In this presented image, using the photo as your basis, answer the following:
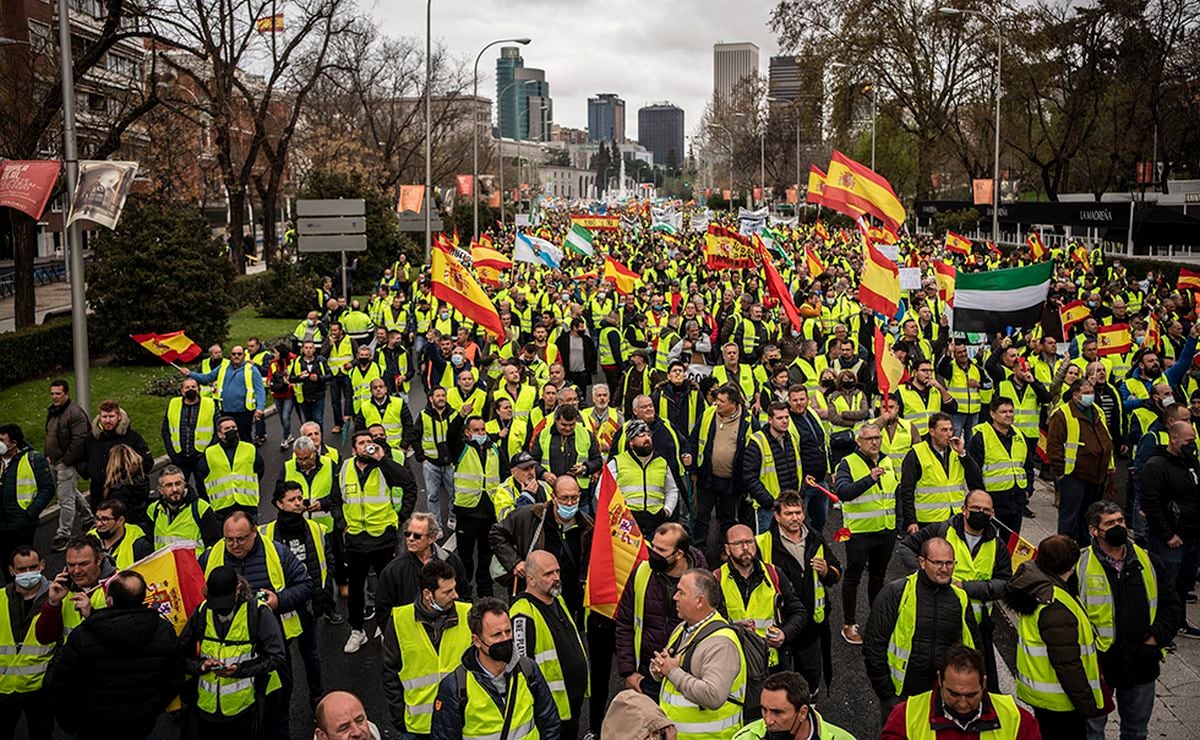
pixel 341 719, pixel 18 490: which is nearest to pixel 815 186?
pixel 18 490

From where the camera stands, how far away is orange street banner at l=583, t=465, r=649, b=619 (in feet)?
20.9

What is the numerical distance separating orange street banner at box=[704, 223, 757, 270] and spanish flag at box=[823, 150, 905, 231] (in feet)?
20.2

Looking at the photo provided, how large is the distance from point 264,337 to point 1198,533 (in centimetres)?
2356

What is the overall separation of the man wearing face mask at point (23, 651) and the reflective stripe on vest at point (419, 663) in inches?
80.3

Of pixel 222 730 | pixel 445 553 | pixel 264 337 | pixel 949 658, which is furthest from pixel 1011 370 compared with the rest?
pixel 264 337

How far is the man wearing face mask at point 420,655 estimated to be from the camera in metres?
5.49

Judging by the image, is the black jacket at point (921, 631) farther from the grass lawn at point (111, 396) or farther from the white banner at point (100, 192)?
the grass lawn at point (111, 396)

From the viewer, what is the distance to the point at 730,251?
23.3m

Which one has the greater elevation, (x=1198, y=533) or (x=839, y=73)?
(x=839, y=73)

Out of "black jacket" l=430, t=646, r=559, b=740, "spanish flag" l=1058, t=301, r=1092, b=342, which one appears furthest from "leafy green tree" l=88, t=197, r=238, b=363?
"black jacket" l=430, t=646, r=559, b=740

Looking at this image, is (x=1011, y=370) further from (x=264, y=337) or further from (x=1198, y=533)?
(x=264, y=337)

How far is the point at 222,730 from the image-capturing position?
566 cm

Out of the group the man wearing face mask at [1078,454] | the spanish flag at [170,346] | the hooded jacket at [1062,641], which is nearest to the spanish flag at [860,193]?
the man wearing face mask at [1078,454]

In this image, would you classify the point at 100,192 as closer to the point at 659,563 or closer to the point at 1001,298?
the point at 659,563
